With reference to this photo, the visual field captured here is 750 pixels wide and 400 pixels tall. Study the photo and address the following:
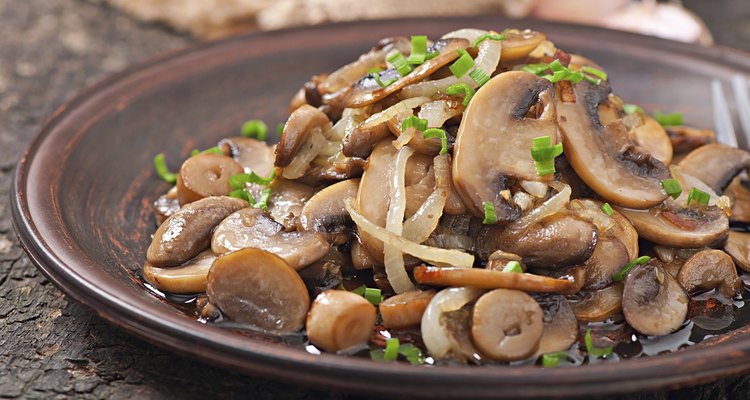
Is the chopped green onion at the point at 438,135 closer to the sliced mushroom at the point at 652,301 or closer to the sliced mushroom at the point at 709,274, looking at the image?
the sliced mushroom at the point at 652,301

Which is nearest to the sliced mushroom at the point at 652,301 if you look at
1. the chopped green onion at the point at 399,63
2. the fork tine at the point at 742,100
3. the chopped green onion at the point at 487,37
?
the chopped green onion at the point at 487,37

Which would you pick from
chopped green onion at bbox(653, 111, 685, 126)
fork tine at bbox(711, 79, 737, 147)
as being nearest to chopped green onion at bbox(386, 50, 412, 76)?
chopped green onion at bbox(653, 111, 685, 126)

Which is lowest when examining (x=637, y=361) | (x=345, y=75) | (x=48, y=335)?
(x=48, y=335)

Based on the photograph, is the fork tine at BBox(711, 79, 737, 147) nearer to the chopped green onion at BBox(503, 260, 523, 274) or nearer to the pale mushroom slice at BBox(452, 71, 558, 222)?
the pale mushroom slice at BBox(452, 71, 558, 222)

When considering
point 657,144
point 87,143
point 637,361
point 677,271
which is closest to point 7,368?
point 87,143

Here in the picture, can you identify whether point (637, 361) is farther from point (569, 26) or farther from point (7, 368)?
point (569, 26)

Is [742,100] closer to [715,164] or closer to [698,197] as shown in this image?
[715,164]

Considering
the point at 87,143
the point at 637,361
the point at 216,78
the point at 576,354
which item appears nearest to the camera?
the point at 637,361
